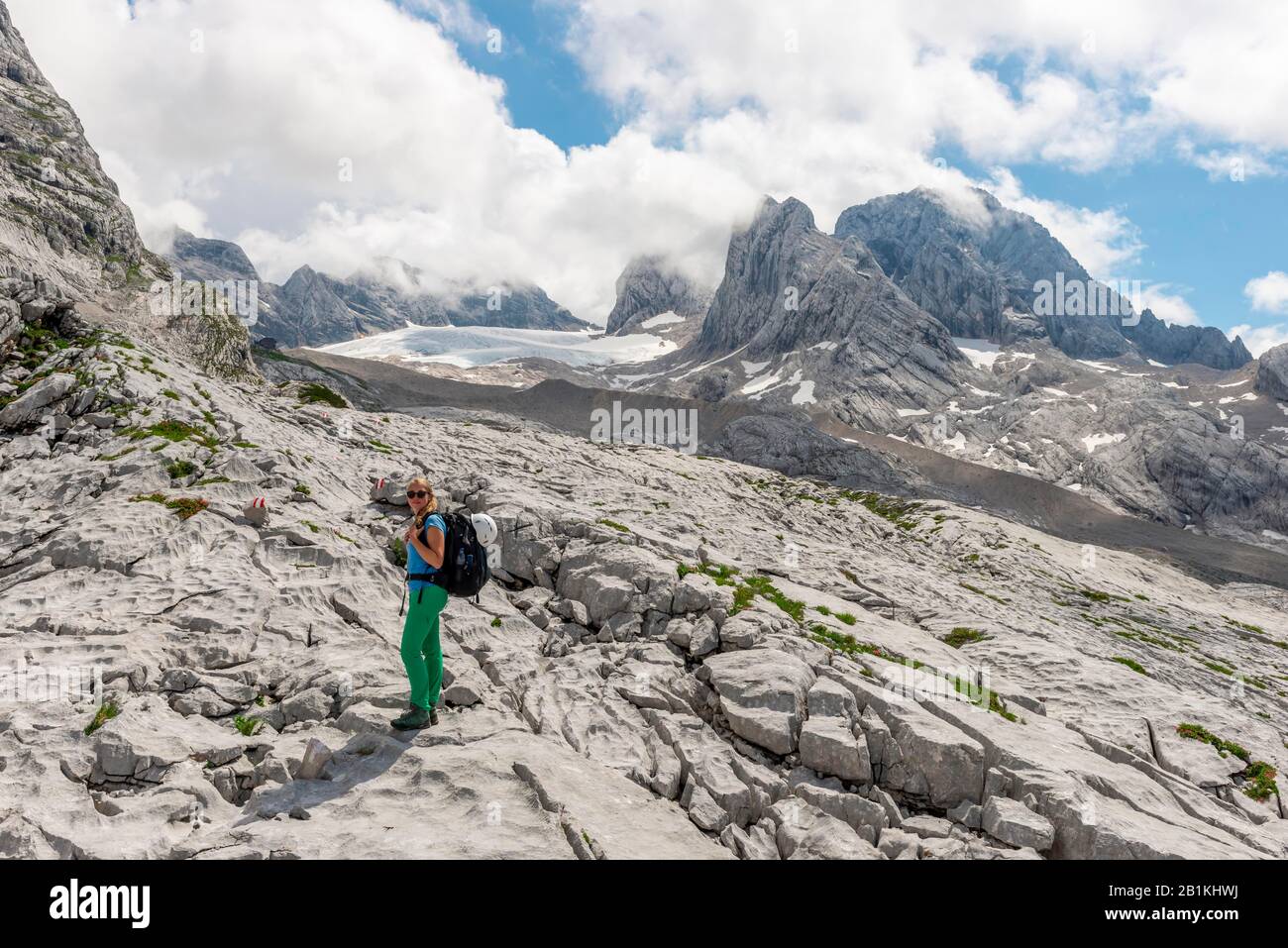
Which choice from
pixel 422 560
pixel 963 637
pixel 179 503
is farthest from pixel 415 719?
pixel 963 637

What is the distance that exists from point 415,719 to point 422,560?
255cm

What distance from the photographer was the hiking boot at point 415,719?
10180 mm

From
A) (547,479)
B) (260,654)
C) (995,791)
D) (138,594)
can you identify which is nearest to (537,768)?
(260,654)

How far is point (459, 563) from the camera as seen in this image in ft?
32.4

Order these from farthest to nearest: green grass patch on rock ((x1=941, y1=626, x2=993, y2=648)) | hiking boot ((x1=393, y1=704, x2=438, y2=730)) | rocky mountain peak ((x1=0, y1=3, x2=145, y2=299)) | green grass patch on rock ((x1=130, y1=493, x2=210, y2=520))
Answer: rocky mountain peak ((x1=0, y1=3, x2=145, y2=299))
green grass patch on rock ((x1=941, y1=626, x2=993, y2=648))
green grass patch on rock ((x1=130, y1=493, x2=210, y2=520))
hiking boot ((x1=393, y1=704, x2=438, y2=730))

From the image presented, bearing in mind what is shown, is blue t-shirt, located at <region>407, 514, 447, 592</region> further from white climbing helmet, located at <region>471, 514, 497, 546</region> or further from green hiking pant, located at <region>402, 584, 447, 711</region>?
white climbing helmet, located at <region>471, 514, 497, 546</region>

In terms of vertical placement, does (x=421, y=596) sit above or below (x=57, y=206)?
below

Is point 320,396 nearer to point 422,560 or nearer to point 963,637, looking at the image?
point 963,637

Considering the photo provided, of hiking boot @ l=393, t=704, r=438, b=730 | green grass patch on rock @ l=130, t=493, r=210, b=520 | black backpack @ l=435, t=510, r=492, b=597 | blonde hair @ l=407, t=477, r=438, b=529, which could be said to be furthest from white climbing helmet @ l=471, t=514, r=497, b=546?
green grass patch on rock @ l=130, t=493, r=210, b=520

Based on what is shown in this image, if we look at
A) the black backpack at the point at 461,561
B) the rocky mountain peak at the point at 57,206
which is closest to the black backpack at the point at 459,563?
the black backpack at the point at 461,561

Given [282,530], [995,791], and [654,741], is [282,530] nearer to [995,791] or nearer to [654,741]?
[654,741]

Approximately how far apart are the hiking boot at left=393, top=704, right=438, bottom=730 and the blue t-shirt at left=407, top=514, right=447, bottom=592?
2.07m

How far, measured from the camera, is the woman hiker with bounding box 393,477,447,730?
976 centimetres
